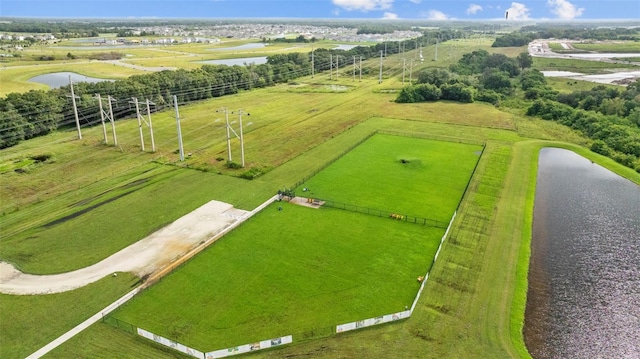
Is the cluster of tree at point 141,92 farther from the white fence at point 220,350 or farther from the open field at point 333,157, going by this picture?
the white fence at point 220,350

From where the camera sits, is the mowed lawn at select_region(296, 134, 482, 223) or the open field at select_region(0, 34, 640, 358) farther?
the mowed lawn at select_region(296, 134, 482, 223)

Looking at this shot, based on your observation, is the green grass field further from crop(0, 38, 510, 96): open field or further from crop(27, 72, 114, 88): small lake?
crop(27, 72, 114, 88): small lake

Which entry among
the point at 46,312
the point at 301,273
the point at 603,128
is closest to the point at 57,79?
the point at 46,312

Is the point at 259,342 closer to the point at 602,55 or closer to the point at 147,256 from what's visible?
the point at 147,256

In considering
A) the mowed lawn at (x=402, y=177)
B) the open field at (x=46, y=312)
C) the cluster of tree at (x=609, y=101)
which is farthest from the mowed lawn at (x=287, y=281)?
the cluster of tree at (x=609, y=101)

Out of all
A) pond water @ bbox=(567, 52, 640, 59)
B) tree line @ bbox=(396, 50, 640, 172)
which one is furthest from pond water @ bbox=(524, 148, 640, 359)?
pond water @ bbox=(567, 52, 640, 59)

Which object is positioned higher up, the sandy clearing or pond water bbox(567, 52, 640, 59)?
pond water bbox(567, 52, 640, 59)

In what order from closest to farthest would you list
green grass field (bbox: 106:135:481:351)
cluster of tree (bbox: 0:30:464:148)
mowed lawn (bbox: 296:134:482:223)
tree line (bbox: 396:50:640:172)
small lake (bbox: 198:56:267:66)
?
green grass field (bbox: 106:135:481:351) < mowed lawn (bbox: 296:134:482:223) < cluster of tree (bbox: 0:30:464:148) < tree line (bbox: 396:50:640:172) < small lake (bbox: 198:56:267:66)
